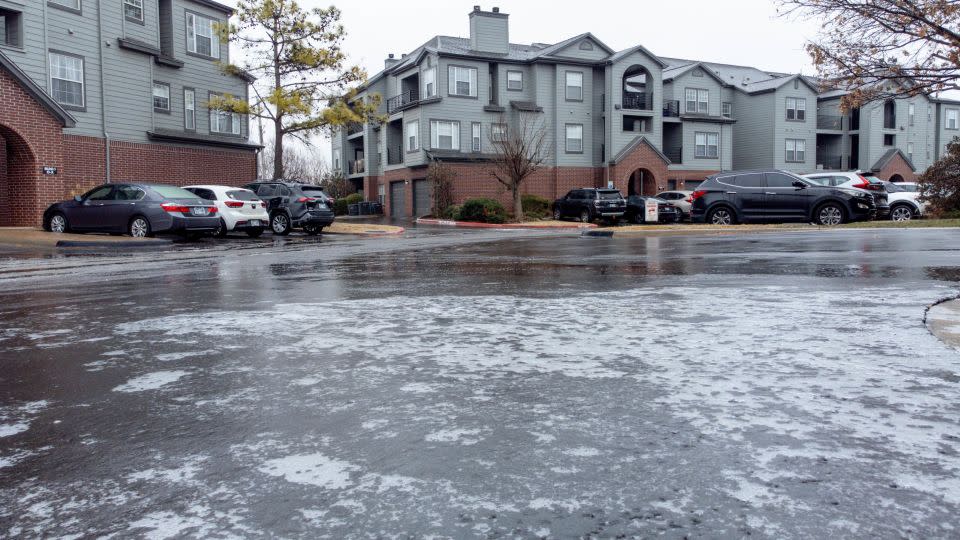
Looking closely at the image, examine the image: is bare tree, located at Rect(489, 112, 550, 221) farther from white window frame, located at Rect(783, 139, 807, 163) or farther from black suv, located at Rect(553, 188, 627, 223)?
white window frame, located at Rect(783, 139, 807, 163)

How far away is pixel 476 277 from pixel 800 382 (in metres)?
6.40

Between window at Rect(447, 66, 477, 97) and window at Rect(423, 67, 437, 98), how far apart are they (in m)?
0.90

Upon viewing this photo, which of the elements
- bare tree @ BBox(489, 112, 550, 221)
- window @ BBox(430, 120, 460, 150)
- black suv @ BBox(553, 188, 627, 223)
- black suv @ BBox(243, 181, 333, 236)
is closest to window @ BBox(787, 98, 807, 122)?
bare tree @ BBox(489, 112, 550, 221)

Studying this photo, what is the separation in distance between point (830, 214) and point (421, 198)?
27703mm

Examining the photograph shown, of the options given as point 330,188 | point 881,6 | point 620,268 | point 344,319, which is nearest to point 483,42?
point 330,188

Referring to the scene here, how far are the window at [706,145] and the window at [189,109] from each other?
33.1 m

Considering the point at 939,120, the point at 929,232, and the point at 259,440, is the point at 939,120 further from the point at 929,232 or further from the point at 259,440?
the point at 259,440

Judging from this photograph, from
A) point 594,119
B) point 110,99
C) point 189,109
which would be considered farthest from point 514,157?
point 110,99

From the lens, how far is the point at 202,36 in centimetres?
3366

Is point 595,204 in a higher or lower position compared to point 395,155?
lower

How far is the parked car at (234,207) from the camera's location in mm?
22500

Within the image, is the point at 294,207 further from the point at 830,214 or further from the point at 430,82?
the point at 430,82

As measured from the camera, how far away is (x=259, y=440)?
139 inches

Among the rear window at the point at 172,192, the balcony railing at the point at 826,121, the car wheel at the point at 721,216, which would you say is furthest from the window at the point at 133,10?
the balcony railing at the point at 826,121
